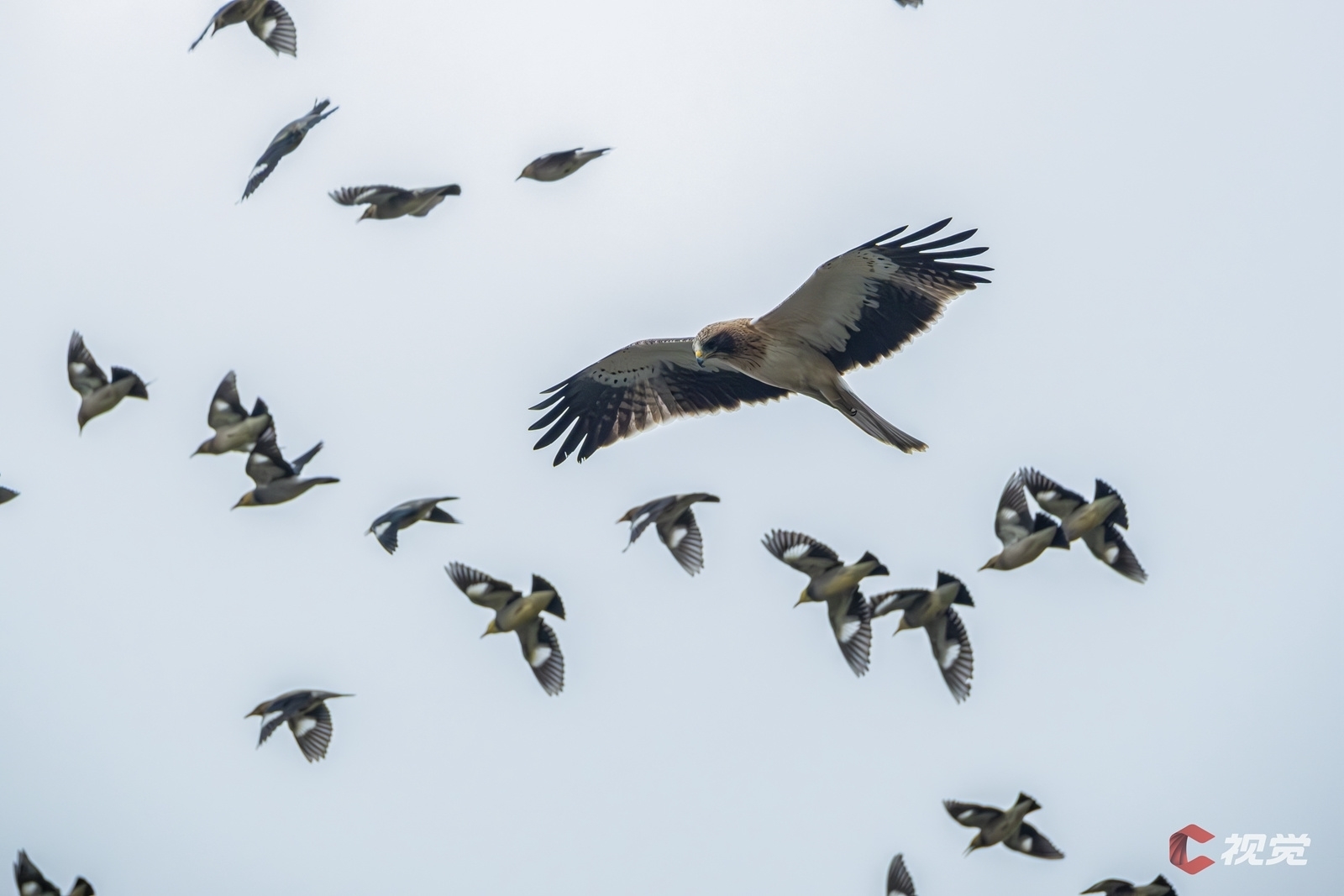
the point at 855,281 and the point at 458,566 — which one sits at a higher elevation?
the point at 855,281

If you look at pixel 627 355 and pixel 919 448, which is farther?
pixel 627 355

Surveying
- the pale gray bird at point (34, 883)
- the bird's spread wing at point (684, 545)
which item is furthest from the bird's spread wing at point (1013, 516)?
the pale gray bird at point (34, 883)

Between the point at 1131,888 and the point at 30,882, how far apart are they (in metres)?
8.77

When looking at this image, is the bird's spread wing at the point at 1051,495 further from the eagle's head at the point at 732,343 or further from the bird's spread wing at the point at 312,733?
the bird's spread wing at the point at 312,733

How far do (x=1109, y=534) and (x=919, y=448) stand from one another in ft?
5.42

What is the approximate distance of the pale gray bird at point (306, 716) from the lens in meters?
11.2

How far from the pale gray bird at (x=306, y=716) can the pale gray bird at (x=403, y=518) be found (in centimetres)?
120

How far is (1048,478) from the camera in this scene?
11.9 meters

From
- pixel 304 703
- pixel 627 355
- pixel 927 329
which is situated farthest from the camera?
pixel 627 355

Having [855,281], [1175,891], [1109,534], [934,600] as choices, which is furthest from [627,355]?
[1175,891]

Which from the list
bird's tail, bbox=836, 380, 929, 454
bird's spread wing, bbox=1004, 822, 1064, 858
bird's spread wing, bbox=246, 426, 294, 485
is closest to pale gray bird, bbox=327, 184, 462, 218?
bird's spread wing, bbox=246, 426, 294, 485

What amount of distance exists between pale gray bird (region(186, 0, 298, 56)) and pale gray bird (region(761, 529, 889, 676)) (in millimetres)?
5163

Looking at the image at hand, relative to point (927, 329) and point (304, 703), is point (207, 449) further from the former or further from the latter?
point (927, 329)

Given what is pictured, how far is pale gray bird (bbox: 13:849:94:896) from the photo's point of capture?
12.1 m
